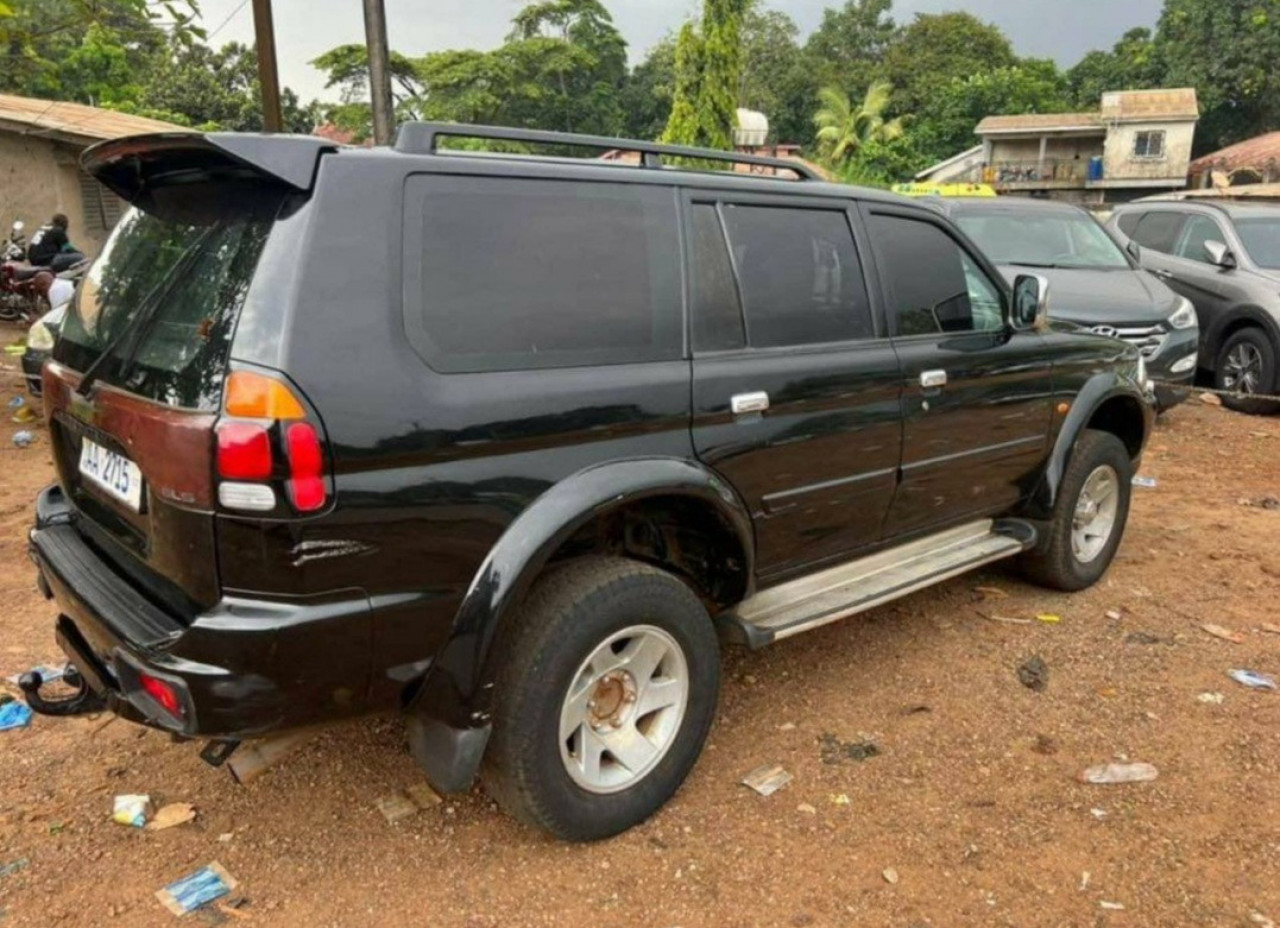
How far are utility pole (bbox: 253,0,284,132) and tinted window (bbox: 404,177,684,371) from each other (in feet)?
26.1

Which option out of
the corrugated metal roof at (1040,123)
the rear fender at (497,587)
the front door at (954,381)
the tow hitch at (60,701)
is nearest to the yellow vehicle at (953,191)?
Answer: the front door at (954,381)

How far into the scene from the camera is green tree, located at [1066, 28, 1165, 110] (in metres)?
45.3

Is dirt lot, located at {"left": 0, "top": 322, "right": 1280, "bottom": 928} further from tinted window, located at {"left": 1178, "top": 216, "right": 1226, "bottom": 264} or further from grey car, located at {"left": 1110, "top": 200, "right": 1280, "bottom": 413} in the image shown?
tinted window, located at {"left": 1178, "top": 216, "right": 1226, "bottom": 264}

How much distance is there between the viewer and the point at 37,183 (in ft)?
49.0

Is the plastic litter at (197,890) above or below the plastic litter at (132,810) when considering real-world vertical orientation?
below

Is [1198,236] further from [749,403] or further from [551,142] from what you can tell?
[551,142]

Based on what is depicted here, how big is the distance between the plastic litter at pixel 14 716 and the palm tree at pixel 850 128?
1493 inches

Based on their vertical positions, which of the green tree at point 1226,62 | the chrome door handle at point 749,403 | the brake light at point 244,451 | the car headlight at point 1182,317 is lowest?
the car headlight at point 1182,317

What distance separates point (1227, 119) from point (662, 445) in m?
49.8

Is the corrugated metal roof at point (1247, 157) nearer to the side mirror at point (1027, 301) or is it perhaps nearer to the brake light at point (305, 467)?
the side mirror at point (1027, 301)

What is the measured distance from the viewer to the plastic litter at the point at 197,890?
247cm

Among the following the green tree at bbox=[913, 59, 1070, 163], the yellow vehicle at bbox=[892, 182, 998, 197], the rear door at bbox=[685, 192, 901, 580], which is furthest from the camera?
the green tree at bbox=[913, 59, 1070, 163]

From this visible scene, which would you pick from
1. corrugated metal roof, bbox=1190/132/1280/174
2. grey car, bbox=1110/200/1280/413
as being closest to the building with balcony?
corrugated metal roof, bbox=1190/132/1280/174

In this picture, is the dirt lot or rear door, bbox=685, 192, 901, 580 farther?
rear door, bbox=685, 192, 901, 580
